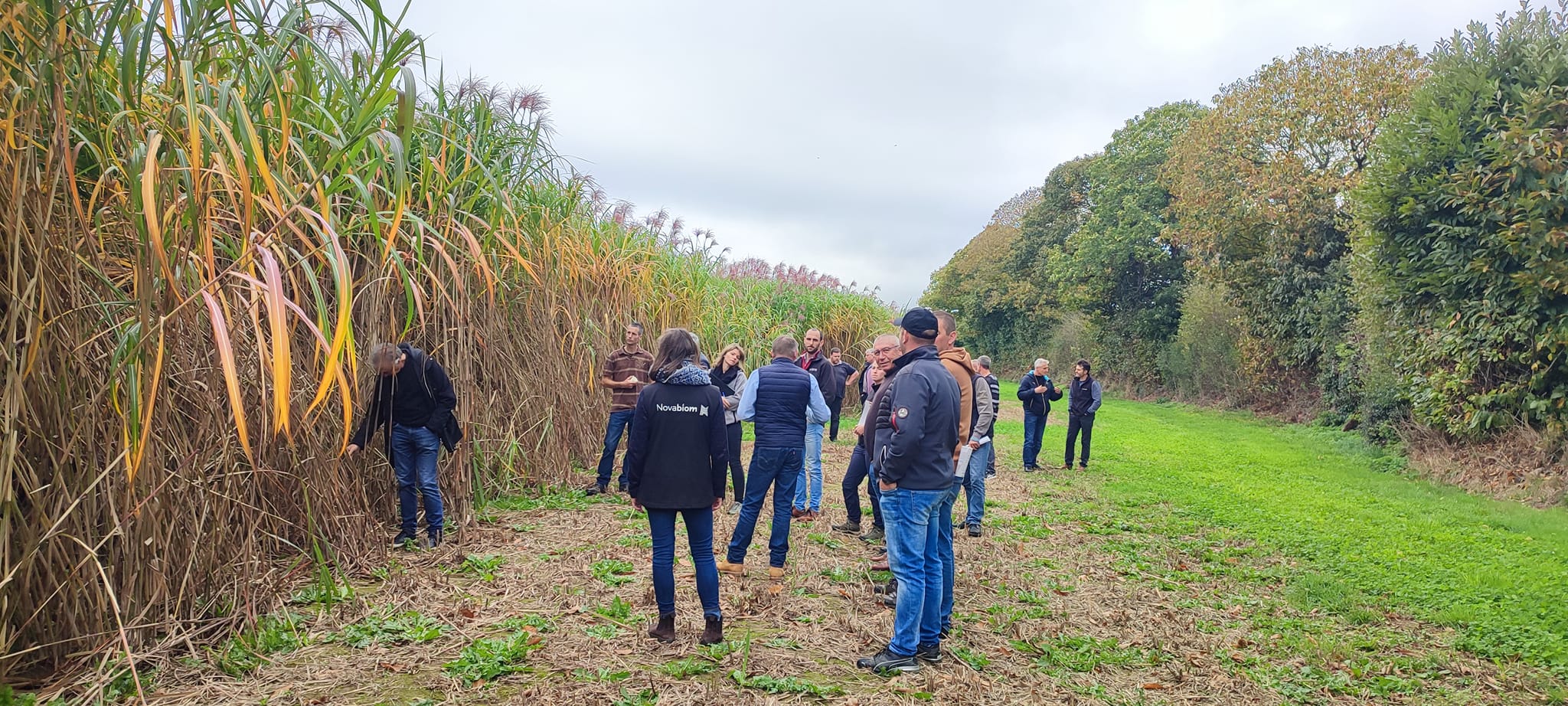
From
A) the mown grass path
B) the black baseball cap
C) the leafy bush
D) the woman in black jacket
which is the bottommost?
the mown grass path

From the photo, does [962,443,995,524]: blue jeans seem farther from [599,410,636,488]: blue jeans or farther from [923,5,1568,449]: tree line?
[923,5,1568,449]: tree line

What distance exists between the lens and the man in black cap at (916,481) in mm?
3871

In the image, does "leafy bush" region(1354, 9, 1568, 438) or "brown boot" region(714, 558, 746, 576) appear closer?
"brown boot" region(714, 558, 746, 576)

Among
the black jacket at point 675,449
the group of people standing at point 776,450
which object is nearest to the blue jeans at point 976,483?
the group of people standing at point 776,450

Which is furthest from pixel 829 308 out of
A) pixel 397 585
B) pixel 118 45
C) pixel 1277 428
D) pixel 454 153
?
pixel 118 45

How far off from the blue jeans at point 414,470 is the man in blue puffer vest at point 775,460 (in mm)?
1962

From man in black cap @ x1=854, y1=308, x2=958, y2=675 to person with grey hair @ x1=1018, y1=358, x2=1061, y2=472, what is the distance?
19.9ft

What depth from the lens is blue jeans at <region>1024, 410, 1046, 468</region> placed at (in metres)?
10.6

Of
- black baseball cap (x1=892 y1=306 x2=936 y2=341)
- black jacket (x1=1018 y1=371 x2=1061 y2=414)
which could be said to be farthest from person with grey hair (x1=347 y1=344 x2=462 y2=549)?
black jacket (x1=1018 y1=371 x2=1061 y2=414)

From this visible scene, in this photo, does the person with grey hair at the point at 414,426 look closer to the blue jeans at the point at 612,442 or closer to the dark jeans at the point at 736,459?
the dark jeans at the point at 736,459

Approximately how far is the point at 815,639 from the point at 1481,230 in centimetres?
927

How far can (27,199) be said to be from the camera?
2.91 metres

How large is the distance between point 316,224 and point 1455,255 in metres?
11.3

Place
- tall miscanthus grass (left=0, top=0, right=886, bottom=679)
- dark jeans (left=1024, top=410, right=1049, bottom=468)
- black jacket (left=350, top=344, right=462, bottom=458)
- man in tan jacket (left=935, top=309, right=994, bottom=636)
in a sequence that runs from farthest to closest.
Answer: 1. dark jeans (left=1024, top=410, right=1049, bottom=468)
2. black jacket (left=350, top=344, right=462, bottom=458)
3. man in tan jacket (left=935, top=309, right=994, bottom=636)
4. tall miscanthus grass (left=0, top=0, right=886, bottom=679)
